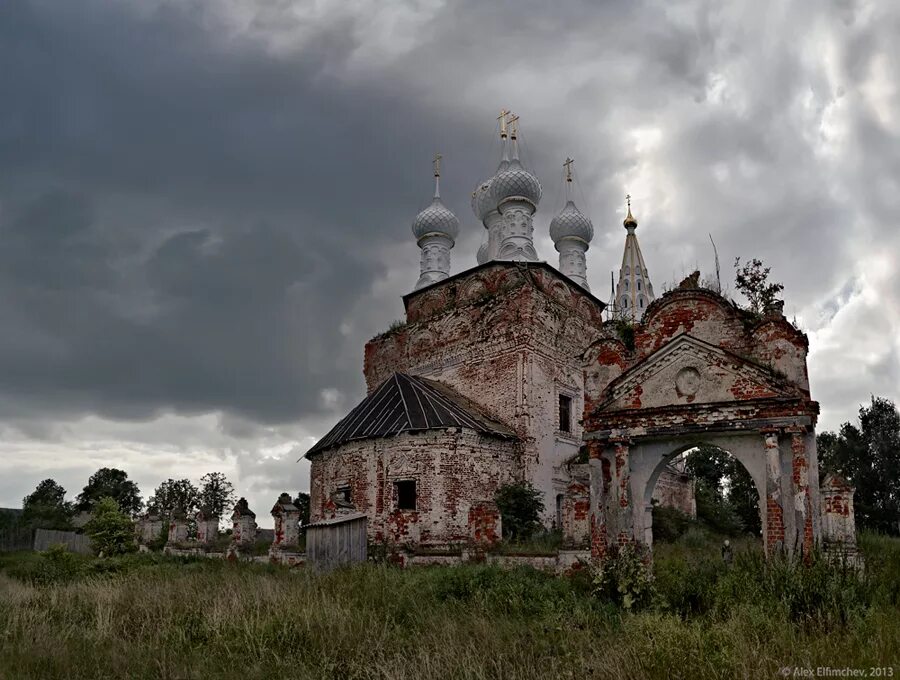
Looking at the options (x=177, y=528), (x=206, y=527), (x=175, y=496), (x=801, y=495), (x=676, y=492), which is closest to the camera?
(x=801, y=495)

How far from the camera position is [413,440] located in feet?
63.2

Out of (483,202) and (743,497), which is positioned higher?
(483,202)

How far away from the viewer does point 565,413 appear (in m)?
23.9

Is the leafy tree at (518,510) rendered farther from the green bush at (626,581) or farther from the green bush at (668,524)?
the green bush at (626,581)

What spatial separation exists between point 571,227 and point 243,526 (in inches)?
715

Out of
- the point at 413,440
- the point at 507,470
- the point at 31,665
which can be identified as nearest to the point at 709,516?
the point at 507,470

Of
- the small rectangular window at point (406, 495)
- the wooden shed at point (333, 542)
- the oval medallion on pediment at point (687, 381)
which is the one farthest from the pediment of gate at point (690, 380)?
the small rectangular window at point (406, 495)

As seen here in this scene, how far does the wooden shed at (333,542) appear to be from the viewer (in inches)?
624

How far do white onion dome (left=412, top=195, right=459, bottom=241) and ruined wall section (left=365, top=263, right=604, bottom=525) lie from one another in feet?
16.2

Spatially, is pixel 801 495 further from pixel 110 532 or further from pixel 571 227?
pixel 571 227

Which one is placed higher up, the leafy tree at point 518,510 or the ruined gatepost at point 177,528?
the leafy tree at point 518,510

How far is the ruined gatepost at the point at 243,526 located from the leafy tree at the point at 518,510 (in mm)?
7776

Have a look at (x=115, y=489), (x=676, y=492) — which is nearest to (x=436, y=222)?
(x=676, y=492)

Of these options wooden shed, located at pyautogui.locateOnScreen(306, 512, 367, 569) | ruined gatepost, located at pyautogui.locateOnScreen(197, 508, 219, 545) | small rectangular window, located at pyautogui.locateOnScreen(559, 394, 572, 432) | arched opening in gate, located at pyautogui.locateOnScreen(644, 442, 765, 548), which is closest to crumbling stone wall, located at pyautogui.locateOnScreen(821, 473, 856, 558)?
arched opening in gate, located at pyautogui.locateOnScreen(644, 442, 765, 548)
